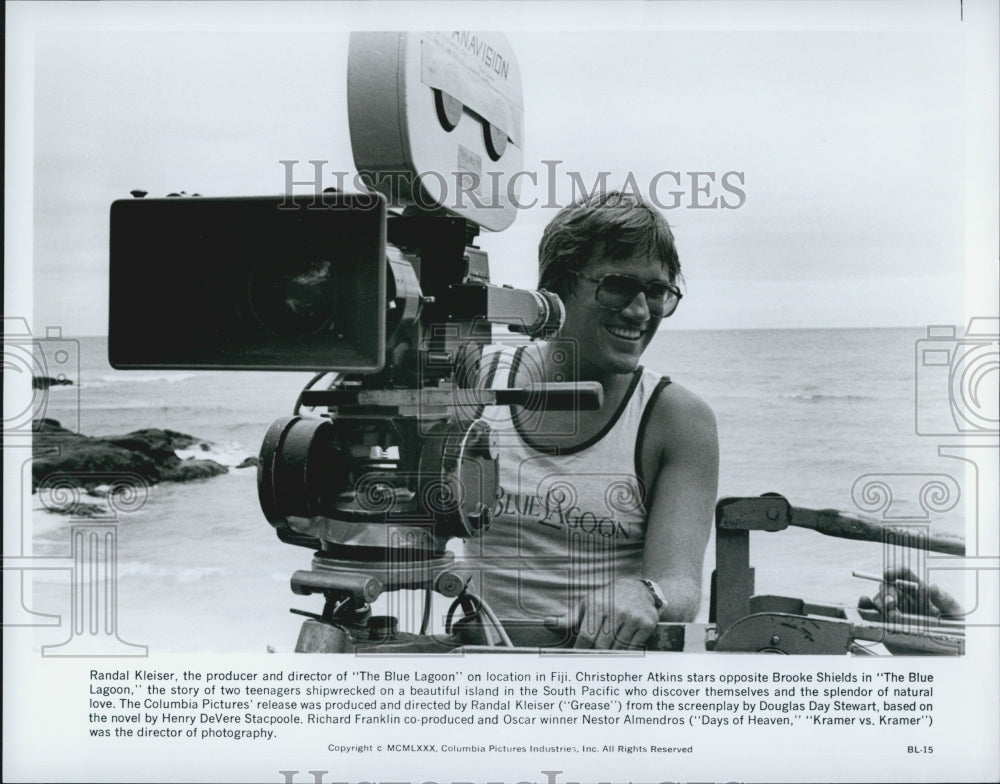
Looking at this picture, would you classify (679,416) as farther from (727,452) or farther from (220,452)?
(220,452)

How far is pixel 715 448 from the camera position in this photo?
1.96 meters

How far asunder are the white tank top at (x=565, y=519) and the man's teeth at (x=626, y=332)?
0.06 meters

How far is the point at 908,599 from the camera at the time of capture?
1.98 meters

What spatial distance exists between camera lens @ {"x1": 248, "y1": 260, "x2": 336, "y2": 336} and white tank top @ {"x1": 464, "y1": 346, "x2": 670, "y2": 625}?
584 millimetres

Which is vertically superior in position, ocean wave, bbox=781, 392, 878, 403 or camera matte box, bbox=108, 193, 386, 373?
camera matte box, bbox=108, 193, 386, 373

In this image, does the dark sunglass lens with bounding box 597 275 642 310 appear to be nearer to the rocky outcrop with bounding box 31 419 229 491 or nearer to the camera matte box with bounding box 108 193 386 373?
the camera matte box with bounding box 108 193 386 373

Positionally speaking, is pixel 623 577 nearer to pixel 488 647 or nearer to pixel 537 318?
pixel 488 647

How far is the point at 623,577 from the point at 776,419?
0.42 metres

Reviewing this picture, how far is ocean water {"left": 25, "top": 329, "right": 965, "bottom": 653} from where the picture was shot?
1.95m

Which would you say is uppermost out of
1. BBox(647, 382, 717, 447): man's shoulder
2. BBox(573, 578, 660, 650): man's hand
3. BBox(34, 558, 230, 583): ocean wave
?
BBox(647, 382, 717, 447): man's shoulder

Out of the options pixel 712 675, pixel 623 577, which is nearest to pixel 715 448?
pixel 623 577

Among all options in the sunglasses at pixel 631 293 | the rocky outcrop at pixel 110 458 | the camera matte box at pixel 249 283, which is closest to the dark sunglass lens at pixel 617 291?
the sunglasses at pixel 631 293

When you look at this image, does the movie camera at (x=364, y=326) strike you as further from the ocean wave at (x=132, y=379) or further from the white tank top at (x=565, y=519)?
the ocean wave at (x=132, y=379)

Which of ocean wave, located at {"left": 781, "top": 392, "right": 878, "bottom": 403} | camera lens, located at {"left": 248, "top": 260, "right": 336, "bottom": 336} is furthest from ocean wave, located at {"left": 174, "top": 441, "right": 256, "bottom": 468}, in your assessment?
ocean wave, located at {"left": 781, "top": 392, "right": 878, "bottom": 403}
